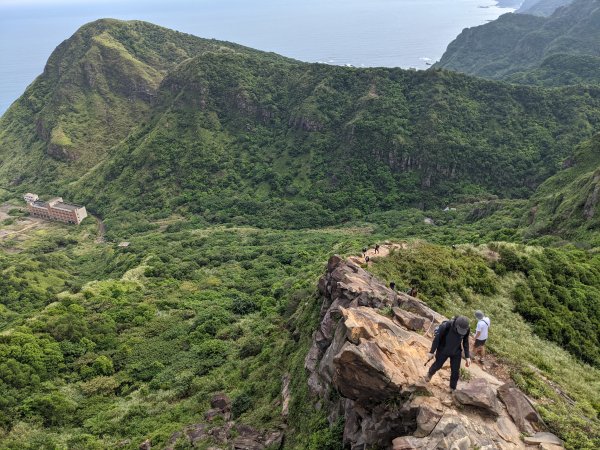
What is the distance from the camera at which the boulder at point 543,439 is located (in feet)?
50.1

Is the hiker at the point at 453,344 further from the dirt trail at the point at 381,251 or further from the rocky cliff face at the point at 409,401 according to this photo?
the dirt trail at the point at 381,251

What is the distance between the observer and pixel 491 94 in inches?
5536

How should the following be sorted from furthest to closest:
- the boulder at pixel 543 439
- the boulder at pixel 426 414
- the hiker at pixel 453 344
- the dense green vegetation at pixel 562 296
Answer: the dense green vegetation at pixel 562 296
the hiker at pixel 453 344
the boulder at pixel 543 439
the boulder at pixel 426 414

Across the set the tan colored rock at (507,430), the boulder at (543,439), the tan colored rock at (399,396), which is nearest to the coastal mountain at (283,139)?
the tan colored rock at (399,396)

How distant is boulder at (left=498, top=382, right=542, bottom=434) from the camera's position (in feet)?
52.2

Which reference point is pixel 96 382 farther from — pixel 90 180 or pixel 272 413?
pixel 90 180

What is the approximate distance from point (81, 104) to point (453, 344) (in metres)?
183

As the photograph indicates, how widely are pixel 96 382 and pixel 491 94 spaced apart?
458 feet

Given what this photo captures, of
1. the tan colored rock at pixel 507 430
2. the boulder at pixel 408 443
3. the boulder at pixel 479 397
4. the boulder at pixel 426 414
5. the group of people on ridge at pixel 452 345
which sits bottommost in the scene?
the boulder at pixel 408 443

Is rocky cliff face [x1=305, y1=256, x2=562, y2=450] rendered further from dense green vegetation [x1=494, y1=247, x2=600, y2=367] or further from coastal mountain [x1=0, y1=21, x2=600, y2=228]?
coastal mountain [x1=0, y1=21, x2=600, y2=228]

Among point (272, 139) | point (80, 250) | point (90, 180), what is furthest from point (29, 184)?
point (272, 139)

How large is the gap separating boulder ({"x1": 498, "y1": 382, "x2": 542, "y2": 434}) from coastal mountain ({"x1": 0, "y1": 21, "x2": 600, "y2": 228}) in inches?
3886

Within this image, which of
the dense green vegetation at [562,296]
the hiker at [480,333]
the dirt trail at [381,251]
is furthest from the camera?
the dirt trail at [381,251]

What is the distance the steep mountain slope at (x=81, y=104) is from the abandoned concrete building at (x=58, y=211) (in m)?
21.7
